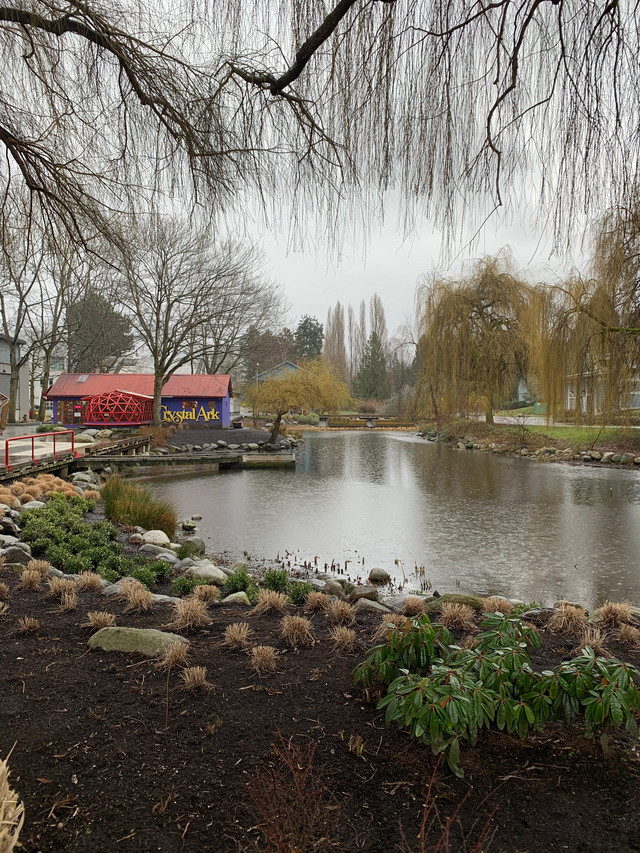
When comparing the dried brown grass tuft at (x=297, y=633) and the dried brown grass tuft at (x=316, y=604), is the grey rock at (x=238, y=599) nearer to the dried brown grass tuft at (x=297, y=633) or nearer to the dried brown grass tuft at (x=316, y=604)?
the dried brown grass tuft at (x=316, y=604)

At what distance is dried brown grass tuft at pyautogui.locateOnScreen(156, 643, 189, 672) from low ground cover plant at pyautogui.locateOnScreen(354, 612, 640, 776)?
1010mm

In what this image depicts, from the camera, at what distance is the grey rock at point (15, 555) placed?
5.25m

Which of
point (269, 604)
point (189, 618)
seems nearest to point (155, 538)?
point (269, 604)

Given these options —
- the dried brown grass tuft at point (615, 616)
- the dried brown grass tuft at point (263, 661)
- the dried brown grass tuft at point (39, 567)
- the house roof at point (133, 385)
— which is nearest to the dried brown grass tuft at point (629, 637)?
the dried brown grass tuft at point (615, 616)

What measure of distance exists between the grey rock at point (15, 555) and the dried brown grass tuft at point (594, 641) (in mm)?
4795

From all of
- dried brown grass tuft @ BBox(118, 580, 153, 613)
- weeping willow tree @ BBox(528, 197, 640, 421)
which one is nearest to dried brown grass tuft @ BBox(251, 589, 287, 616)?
dried brown grass tuft @ BBox(118, 580, 153, 613)

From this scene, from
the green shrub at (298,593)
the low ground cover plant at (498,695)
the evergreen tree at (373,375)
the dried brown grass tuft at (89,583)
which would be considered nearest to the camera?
the low ground cover plant at (498,695)

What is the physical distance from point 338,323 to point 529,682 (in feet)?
208

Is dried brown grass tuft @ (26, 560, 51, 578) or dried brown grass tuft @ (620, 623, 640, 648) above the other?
dried brown grass tuft @ (26, 560, 51, 578)

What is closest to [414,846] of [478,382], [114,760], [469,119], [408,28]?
[114,760]

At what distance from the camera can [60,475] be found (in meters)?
14.3

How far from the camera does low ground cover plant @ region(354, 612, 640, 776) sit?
190cm

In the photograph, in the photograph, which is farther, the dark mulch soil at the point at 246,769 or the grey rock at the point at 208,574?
the grey rock at the point at 208,574

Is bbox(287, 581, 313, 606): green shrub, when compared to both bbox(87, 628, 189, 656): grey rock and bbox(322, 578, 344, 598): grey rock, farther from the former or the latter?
bbox(87, 628, 189, 656): grey rock
